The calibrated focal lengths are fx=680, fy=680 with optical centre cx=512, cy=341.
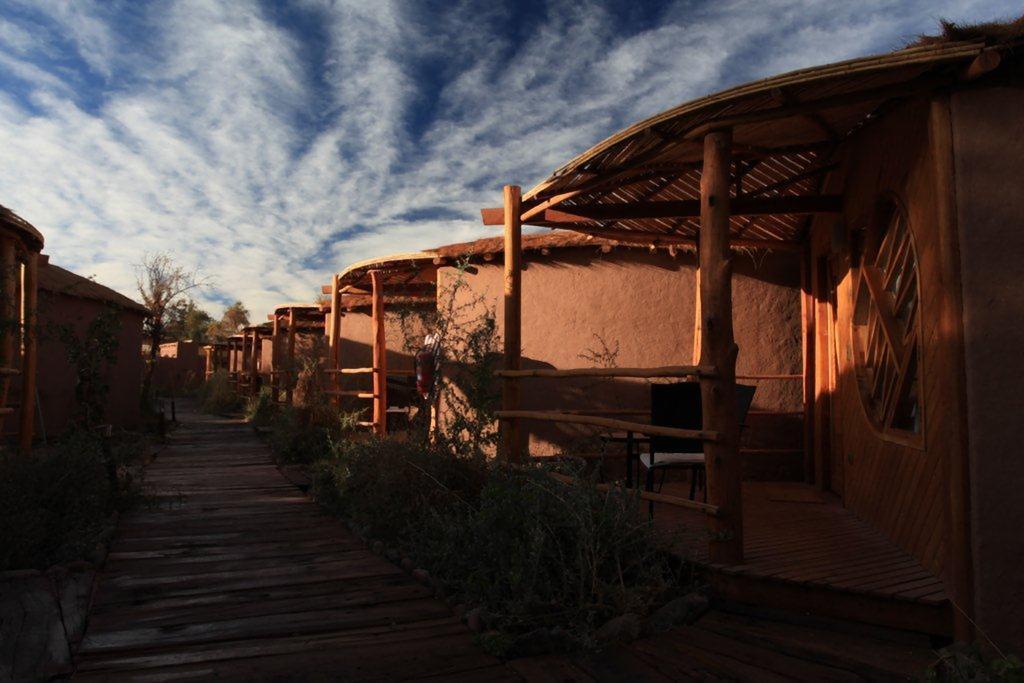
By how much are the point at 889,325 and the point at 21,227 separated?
6.88 m

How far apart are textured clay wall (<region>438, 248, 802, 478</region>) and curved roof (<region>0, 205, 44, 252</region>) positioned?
12.8ft

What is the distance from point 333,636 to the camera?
3.12m

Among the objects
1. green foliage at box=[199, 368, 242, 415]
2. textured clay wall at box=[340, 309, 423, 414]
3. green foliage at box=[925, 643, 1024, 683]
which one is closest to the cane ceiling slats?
green foliage at box=[925, 643, 1024, 683]

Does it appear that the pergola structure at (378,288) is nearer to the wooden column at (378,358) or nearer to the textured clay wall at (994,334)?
the wooden column at (378,358)

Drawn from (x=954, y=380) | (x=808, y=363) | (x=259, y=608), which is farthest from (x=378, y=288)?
(x=954, y=380)

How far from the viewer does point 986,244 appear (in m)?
3.03

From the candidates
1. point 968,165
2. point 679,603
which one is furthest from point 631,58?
point 679,603

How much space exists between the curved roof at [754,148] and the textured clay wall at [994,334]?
31cm

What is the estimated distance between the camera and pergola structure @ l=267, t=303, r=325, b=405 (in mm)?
13648

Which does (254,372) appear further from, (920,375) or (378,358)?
(920,375)

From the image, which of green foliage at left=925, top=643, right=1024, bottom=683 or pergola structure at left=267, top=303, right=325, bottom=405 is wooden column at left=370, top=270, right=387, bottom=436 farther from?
green foliage at left=925, top=643, right=1024, bottom=683

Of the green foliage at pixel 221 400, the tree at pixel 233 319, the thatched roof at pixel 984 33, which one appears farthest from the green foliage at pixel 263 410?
the tree at pixel 233 319

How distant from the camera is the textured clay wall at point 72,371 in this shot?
34.2ft

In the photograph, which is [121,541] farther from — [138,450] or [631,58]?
[631,58]
